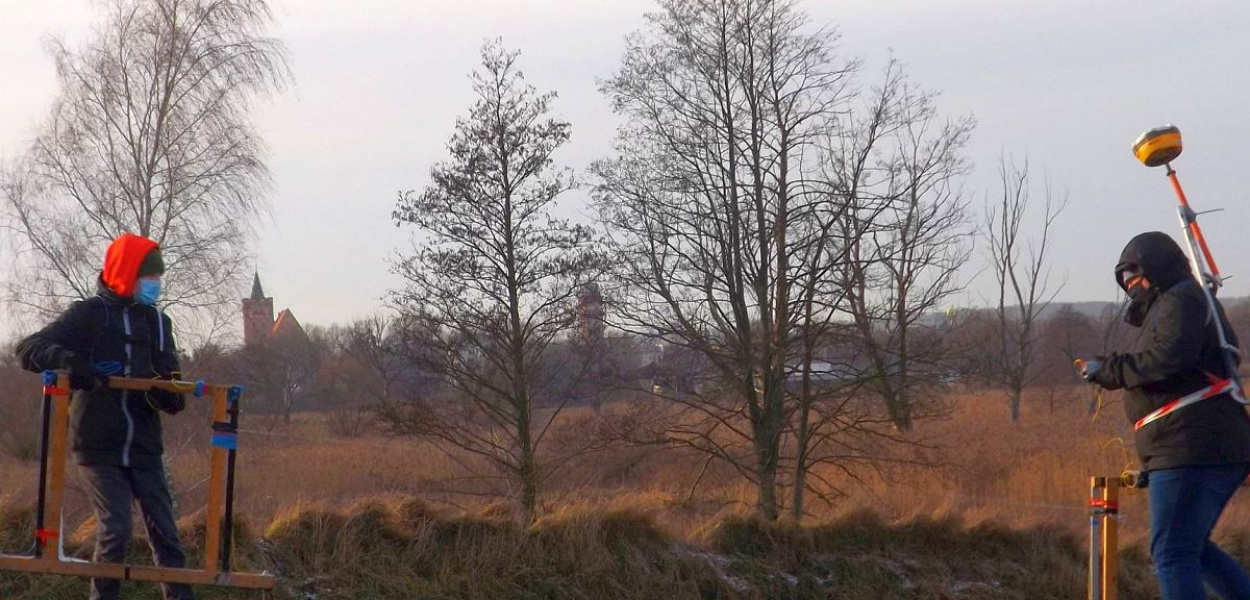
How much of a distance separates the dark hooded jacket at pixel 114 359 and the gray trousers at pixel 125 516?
69 mm

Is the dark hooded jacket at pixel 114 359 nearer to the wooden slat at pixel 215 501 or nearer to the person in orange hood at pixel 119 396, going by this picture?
the person in orange hood at pixel 119 396

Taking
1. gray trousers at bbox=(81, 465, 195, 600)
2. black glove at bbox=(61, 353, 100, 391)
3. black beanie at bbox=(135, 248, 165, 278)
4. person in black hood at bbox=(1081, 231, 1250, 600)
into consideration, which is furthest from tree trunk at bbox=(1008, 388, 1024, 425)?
black glove at bbox=(61, 353, 100, 391)

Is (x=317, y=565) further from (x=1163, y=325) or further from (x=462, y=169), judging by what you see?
(x=462, y=169)

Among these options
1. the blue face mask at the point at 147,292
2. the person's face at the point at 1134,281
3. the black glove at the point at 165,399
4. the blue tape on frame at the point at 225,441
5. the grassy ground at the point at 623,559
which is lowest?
the grassy ground at the point at 623,559

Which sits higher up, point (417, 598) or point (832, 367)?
point (832, 367)

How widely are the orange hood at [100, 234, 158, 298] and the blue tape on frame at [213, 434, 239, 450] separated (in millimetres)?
769

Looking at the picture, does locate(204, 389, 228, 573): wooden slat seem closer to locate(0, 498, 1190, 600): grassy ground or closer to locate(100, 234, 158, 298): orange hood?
locate(100, 234, 158, 298): orange hood

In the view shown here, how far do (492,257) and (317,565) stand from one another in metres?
6.85

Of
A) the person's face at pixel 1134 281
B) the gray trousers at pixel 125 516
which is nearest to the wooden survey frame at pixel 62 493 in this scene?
the gray trousers at pixel 125 516

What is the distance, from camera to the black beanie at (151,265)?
5.29 m

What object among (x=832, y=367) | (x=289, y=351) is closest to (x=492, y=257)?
(x=832, y=367)

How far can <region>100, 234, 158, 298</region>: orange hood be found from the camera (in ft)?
17.2

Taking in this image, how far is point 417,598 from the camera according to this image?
6500 millimetres

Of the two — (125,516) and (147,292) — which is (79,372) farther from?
(125,516)
